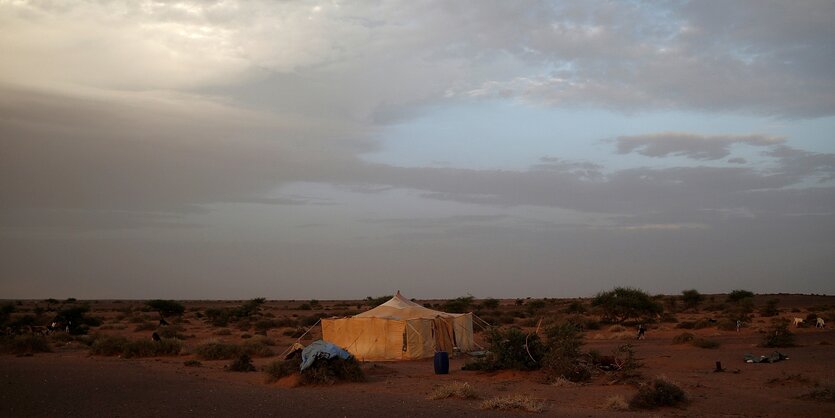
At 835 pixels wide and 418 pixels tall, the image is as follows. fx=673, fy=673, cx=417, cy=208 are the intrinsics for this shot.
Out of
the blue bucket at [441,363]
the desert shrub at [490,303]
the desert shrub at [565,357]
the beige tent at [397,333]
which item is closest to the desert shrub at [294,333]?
the beige tent at [397,333]

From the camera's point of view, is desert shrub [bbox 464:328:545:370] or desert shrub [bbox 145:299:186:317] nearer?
desert shrub [bbox 464:328:545:370]

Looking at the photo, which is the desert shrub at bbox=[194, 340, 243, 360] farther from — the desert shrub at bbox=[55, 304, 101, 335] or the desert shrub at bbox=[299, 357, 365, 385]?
the desert shrub at bbox=[55, 304, 101, 335]

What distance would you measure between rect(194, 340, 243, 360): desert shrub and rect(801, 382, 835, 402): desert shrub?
19784 mm

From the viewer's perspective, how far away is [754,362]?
2198 centimetres

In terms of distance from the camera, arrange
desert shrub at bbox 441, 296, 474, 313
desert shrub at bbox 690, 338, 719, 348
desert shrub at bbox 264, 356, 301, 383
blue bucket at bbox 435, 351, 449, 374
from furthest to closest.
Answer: desert shrub at bbox 441, 296, 474, 313
desert shrub at bbox 690, 338, 719, 348
blue bucket at bbox 435, 351, 449, 374
desert shrub at bbox 264, 356, 301, 383

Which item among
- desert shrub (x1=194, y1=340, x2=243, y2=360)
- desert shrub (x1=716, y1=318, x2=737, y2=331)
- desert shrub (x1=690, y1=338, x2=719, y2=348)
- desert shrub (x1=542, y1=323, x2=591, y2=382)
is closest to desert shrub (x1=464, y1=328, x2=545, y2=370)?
desert shrub (x1=542, y1=323, x2=591, y2=382)

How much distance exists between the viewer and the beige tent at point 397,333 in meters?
27.0

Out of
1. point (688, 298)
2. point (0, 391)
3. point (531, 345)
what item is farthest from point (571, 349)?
point (688, 298)

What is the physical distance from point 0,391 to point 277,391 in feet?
19.9

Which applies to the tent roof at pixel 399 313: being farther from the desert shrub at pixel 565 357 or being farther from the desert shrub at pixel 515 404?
the desert shrub at pixel 515 404

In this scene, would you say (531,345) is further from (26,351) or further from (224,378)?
(26,351)

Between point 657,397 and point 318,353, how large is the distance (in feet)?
30.2

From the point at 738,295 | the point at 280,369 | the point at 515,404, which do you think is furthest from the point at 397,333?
the point at 738,295

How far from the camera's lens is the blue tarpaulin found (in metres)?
19.0
